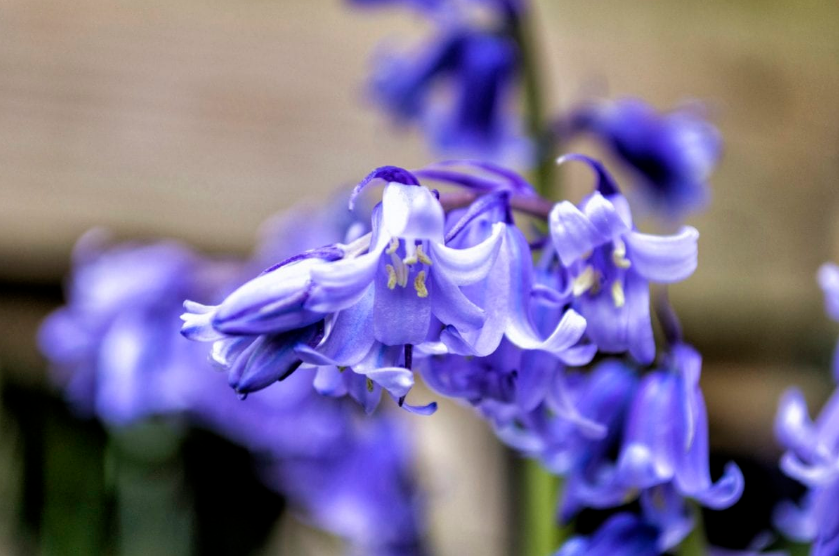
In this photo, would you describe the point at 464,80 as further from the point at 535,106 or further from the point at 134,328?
the point at 134,328

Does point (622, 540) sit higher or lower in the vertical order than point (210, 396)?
higher

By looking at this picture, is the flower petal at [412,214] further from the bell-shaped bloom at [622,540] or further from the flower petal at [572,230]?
the bell-shaped bloom at [622,540]

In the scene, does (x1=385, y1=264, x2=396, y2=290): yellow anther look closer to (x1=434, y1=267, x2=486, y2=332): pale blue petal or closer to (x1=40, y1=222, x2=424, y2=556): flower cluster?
(x1=434, y1=267, x2=486, y2=332): pale blue petal

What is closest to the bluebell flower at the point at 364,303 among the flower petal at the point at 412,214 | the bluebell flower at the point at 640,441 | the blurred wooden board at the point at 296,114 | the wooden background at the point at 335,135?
the flower petal at the point at 412,214

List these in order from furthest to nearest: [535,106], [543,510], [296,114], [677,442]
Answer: [296,114], [535,106], [543,510], [677,442]

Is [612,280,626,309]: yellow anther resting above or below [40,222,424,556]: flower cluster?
above

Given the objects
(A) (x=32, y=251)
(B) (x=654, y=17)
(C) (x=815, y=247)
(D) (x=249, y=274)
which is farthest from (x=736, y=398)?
(A) (x=32, y=251)

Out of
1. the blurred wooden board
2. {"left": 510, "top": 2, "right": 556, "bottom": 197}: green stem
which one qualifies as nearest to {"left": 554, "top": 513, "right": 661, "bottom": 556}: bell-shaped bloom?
{"left": 510, "top": 2, "right": 556, "bottom": 197}: green stem

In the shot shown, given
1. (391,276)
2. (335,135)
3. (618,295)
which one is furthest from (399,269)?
(335,135)
